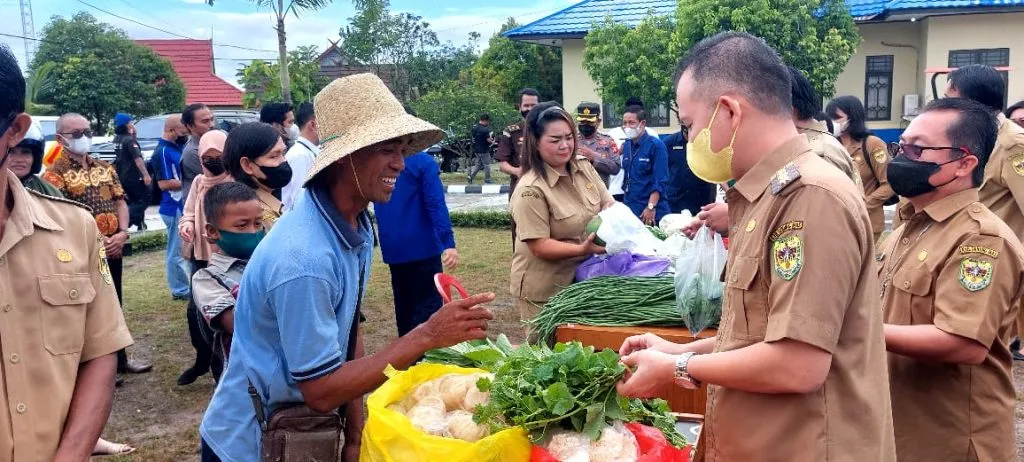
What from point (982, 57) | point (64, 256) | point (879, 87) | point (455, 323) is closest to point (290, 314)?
point (455, 323)

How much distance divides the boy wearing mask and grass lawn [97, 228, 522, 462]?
4.83ft

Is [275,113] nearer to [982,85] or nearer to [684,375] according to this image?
[982,85]

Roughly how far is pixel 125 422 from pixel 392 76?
868 inches

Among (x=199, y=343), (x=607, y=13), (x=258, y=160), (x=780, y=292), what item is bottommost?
(x=199, y=343)

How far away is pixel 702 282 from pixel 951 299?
1154mm

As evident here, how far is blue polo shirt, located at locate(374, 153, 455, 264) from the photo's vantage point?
5.24 meters

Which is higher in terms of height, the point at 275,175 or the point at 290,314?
the point at 275,175

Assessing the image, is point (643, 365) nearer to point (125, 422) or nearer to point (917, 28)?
point (125, 422)

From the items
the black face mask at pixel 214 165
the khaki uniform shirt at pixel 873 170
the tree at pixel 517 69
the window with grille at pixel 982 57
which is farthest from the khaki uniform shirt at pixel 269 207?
the tree at pixel 517 69

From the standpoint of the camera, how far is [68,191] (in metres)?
5.70

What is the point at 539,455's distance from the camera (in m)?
2.08

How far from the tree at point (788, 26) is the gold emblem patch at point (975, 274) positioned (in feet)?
48.4

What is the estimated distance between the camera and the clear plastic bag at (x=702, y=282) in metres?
3.33

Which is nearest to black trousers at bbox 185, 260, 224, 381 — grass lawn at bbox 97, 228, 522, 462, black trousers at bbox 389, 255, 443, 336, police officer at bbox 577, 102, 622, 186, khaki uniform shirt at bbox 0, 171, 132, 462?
grass lawn at bbox 97, 228, 522, 462
